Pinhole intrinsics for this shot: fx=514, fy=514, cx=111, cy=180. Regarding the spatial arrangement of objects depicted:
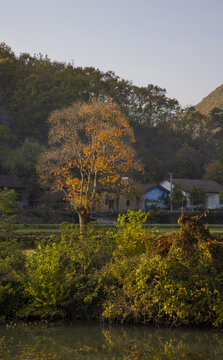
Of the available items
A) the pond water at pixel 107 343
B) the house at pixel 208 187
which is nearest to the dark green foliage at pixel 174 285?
the pond water at pixel 107 343

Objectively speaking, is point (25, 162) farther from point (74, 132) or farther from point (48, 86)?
point (74, 132)

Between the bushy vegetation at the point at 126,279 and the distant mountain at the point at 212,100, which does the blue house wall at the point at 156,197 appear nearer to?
the bushy vegetation at the point at 126,279

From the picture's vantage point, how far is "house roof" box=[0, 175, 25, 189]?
6544cm

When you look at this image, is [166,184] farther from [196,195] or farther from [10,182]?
[10,182]

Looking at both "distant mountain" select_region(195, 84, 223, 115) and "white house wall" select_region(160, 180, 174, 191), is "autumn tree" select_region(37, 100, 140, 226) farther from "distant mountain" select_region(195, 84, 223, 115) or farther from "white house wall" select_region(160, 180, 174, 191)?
"distant mountain" select_region(195, 84, 223, 115)

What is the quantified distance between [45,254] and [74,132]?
19.2m

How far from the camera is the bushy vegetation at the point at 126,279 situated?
1000cm

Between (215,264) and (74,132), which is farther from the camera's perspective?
(74,132)

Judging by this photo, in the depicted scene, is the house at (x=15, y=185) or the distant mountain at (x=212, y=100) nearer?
the house at (x=15, y=185)

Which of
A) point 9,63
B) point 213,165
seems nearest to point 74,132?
point 9,63

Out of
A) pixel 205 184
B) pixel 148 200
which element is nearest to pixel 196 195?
pixel 148 200

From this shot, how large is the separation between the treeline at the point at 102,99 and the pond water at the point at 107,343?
52329mm

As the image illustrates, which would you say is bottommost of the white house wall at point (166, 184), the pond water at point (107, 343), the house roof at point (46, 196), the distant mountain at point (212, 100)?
the pond water at point (107, 343)

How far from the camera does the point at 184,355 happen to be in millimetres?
8422
